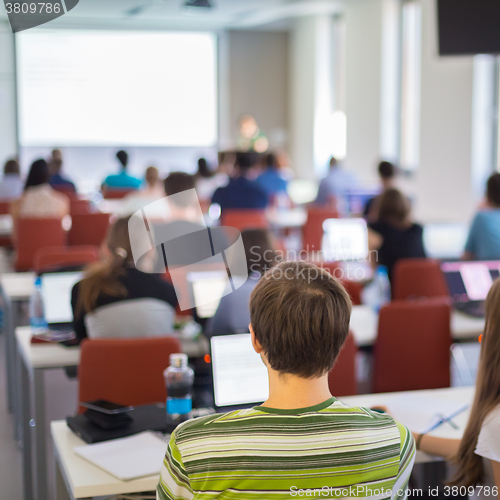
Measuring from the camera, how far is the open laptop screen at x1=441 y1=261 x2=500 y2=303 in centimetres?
366

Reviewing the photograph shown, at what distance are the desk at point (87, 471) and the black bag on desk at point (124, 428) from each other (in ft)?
0.10

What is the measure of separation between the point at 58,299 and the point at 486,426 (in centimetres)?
221

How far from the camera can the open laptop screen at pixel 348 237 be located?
4.79m

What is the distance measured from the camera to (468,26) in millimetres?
4559

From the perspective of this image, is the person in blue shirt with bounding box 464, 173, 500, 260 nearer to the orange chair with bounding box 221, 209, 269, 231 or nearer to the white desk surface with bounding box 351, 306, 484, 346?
the white desk surface with bounding box 351, 306, 484, 346

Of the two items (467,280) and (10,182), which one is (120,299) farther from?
(10,182)

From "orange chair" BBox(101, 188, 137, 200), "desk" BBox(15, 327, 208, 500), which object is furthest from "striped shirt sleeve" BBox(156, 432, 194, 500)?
→ "orange chair" BBox(101, 188, 137, 200)

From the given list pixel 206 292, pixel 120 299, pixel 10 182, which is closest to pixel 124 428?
pixel 120 299

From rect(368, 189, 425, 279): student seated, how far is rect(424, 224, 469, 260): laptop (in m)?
0.83

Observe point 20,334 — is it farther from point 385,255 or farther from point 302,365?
point 385,255

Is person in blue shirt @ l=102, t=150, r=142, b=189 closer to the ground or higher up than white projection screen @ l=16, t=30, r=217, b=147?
closer to the ground

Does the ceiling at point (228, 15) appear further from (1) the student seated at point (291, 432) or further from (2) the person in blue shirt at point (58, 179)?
(1) the student seated at point (291, 432)

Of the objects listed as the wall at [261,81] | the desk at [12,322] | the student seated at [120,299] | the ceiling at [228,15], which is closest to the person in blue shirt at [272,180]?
the ceiling at [228,15]

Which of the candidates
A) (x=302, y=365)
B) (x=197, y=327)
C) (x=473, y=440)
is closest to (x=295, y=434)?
(x=302, y=365)
